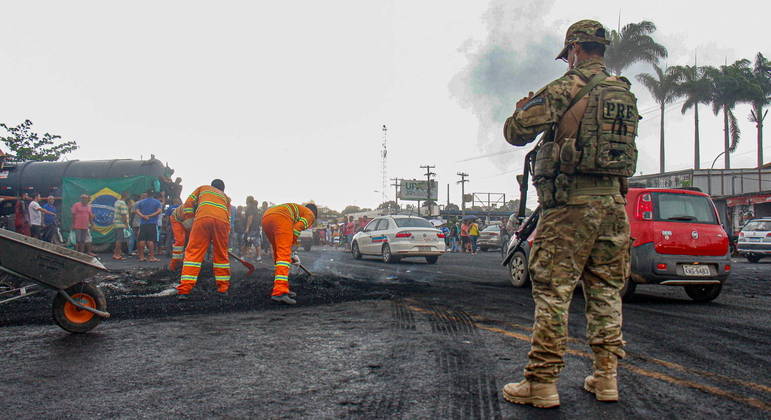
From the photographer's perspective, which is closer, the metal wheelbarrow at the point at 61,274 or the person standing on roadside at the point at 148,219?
the metal wheelbarrow at the point at 61,274

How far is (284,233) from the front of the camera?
22.4 ft

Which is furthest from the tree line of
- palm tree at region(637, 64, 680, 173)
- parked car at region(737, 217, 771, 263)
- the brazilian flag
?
the brazilian flag

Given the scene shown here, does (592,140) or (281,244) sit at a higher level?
(592,140)

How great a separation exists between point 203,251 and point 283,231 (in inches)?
41.4

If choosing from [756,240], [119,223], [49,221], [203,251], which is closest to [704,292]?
[203,251]

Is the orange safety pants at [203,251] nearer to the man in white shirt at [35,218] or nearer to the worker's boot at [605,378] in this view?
the worker's boot at [605,378]

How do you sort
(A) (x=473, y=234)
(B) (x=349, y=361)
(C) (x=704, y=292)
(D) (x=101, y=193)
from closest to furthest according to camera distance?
1. (B) (x=349, y=361)
2. (C) (x=704, y=292)
3. (D) (x=101, y=193)
4. (A) (x=473, y=234)

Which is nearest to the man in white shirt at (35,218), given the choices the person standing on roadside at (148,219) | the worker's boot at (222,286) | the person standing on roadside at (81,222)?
the person standing on roadside at (81,222)

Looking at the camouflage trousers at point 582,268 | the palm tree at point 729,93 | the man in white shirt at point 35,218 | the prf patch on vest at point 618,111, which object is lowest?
the camouflage trousers at point 582,268

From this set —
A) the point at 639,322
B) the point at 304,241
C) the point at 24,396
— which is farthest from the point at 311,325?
the point at 304,241

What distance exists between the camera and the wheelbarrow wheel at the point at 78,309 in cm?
456

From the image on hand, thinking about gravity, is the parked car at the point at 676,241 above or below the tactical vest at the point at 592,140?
below

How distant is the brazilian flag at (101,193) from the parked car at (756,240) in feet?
66.5

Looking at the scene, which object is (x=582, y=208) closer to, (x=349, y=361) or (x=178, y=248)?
(x=349, y=361)
